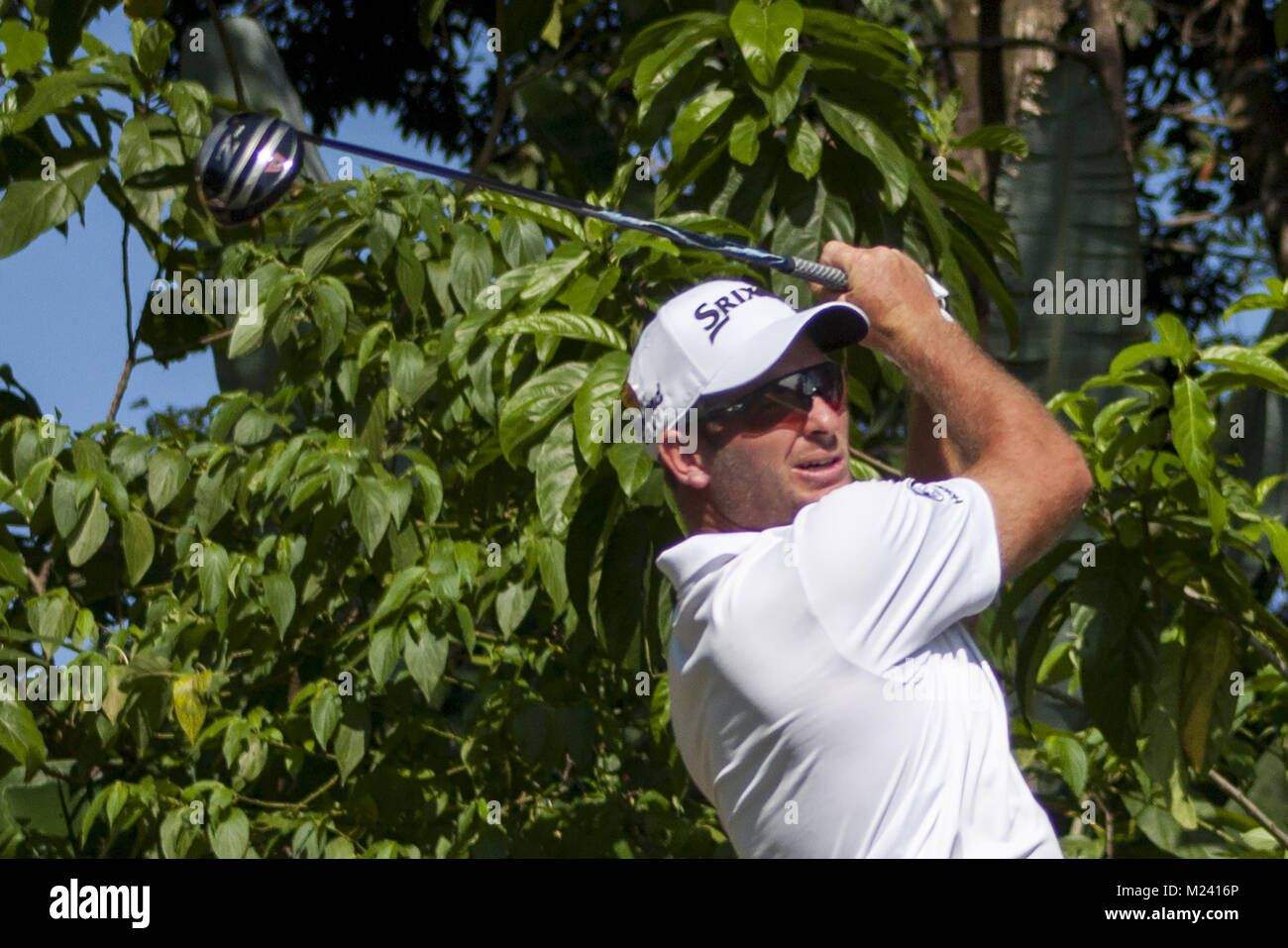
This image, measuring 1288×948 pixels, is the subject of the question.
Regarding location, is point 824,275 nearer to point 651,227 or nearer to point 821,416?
point 821,416

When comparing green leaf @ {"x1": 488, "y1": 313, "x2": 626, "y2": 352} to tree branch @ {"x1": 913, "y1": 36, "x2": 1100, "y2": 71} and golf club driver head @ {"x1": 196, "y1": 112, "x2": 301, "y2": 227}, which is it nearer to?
golf club driver head @ {"x1": 196, "y1": 112, "x2": 301, "y2": 227}

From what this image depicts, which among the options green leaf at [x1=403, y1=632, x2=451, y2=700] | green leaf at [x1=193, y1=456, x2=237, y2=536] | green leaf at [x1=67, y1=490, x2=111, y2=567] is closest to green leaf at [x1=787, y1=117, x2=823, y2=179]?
green leaf at [x1=403, y1=632, x2=451, y2=700]

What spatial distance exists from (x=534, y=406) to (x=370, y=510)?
1.84 ft

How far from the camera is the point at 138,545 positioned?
4023mm

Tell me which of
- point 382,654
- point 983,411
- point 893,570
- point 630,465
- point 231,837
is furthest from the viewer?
point 231,837

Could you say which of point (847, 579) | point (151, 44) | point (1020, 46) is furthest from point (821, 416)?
point (1020, 46)

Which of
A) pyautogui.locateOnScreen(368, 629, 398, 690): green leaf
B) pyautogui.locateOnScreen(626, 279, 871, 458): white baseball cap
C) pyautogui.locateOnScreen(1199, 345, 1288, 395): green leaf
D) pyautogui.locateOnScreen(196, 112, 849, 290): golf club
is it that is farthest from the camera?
pyautogui.locateOnScreen(368, 629, 398, 690): green leaf

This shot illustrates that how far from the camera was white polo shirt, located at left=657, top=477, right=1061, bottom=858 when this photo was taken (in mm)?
2043

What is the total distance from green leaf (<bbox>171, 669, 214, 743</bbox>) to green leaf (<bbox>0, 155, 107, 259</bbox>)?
3.77 feet

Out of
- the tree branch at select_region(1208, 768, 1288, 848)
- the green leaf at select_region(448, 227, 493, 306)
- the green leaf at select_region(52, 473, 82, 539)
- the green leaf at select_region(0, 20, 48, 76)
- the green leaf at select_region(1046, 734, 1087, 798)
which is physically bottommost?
the tree branch at select_region(1208, 768, 1288, 848)

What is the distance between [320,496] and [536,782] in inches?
36.0

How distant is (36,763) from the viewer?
3557 millimetres
